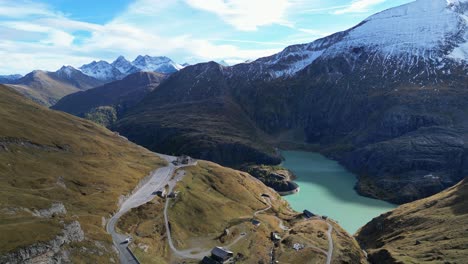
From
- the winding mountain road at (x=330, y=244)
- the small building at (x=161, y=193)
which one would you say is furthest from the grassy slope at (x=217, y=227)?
the small building at (x=161, y=193)

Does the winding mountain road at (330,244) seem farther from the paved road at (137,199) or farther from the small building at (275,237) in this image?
the paved road at (137,199)

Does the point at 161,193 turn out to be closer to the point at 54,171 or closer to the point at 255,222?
the point at 255,222

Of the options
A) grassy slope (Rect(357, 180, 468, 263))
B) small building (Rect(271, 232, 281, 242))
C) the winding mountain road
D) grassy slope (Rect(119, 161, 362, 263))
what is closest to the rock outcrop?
grassy slope (Rect(119, 161, 362, 263))

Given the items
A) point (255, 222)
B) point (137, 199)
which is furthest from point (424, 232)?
point (137, 199)

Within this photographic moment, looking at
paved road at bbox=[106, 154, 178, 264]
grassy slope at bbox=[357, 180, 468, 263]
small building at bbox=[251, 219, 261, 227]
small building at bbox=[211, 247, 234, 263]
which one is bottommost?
grassy slope at bbox=[357, 180, 468, 263]

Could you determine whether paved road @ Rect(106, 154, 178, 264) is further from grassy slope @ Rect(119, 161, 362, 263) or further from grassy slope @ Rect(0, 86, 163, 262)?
grassy slope @ Rect(0, 86, 163, 262)

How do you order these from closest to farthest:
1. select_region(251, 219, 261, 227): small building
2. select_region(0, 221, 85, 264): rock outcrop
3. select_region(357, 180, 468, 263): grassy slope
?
select_region(0, 221, 85, 264): rock outcrop, select_region(357, 180, 468, 263): grassy slope, select_region(251, 219, 261, 227): small building
